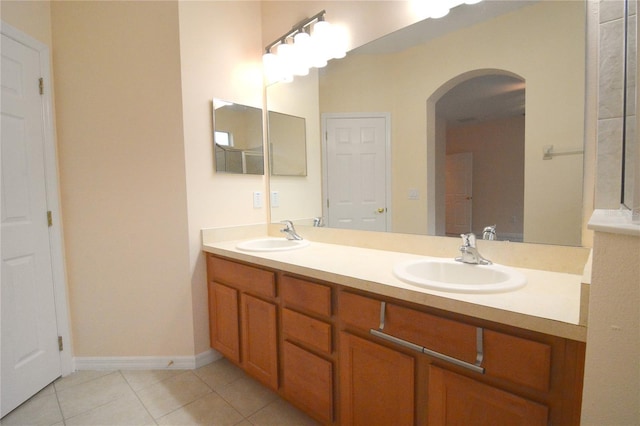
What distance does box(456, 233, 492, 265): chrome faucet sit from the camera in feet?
3.96

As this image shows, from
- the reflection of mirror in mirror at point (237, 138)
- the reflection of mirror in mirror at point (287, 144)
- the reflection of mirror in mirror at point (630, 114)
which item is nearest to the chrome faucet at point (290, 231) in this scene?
the reflection of mirror in mirror at point (287, 144)

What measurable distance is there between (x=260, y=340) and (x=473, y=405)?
104 centimetres

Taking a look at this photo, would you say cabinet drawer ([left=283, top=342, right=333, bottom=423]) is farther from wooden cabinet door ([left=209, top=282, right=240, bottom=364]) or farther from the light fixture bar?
the light fixture bar

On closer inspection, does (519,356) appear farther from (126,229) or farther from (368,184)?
(126,229)

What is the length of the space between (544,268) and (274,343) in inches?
47.9

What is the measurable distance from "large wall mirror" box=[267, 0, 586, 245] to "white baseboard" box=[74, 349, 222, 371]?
1199 mm

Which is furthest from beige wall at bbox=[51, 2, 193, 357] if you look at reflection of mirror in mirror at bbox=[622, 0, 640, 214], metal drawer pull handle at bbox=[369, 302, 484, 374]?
reflection of mirror in mirror at bbox=[622, 0, 640, 214]

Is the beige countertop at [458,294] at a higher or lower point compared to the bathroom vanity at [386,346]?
higher

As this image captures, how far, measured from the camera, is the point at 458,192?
145 centimetres

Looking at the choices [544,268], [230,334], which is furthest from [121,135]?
[544,268]

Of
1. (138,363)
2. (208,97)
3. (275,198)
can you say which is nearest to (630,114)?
(275,198)

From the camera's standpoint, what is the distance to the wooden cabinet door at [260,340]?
1.48 metres

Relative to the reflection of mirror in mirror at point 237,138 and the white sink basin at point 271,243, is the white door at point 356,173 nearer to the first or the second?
the white sink basin at point 271,243

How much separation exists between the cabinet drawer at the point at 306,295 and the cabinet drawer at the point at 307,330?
0.15 ft
